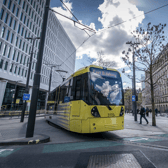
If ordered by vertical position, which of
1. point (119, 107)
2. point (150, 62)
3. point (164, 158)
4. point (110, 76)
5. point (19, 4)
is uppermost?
point (19, 4)

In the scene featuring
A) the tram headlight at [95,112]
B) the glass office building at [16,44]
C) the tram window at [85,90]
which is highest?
the glass office building at [16,44]

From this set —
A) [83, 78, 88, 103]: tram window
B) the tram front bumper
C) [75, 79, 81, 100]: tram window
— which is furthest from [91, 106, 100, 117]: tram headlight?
[75, 79, 81, 100]: tram window

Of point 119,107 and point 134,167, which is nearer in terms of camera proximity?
point 134,167

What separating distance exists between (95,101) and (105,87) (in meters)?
0.88

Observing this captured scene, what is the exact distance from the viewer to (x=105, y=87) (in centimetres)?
634

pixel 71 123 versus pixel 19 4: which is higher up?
pixel 19 4

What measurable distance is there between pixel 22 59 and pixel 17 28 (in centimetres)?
734

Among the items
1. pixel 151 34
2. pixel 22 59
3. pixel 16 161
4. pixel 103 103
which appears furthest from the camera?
pixel 22 59

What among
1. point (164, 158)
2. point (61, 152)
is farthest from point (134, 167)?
point (61, 152)

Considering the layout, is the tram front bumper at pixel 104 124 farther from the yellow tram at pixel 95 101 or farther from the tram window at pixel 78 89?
the tram window at pixel 78 89

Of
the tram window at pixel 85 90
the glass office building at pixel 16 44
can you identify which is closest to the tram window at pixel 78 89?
the tram window at pixel 85 90

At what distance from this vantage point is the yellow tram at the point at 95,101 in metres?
5.78

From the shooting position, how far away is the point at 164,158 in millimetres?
3658

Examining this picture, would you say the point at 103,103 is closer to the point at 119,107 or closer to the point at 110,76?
the point at 119,107
